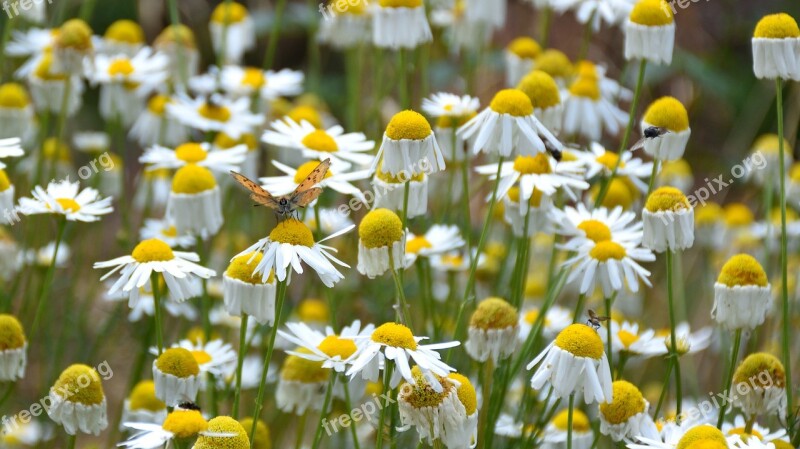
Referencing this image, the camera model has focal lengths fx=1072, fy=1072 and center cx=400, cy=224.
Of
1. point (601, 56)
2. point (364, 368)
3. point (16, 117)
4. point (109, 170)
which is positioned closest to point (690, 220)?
point (364, 368)

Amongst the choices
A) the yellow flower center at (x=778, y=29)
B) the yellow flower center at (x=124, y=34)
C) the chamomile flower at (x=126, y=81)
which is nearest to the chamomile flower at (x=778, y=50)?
the yellow flower center at (x=778, y=29)

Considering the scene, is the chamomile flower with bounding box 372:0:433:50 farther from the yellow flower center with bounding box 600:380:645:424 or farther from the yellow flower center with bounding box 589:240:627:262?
the yellow flower center with bounding box 600:380:645:424

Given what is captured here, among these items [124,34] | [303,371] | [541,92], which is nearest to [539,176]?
[541,92]

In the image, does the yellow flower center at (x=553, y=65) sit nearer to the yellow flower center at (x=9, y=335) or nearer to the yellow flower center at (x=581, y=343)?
the yellow flower center at (x=581, y=343)

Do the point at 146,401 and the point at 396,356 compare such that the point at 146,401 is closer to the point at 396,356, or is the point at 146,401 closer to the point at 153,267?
the point at 153,267

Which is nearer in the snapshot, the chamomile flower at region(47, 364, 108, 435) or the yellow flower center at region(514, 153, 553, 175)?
the chamomile flower at region(47, 364, 108, 435)

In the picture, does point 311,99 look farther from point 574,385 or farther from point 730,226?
point 574,385

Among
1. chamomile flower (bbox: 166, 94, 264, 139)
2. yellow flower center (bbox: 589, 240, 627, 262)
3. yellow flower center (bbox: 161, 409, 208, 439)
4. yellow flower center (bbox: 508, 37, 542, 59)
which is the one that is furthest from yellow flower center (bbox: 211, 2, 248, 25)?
yellow flower center (bbox: 161, 409, 208, 439)
